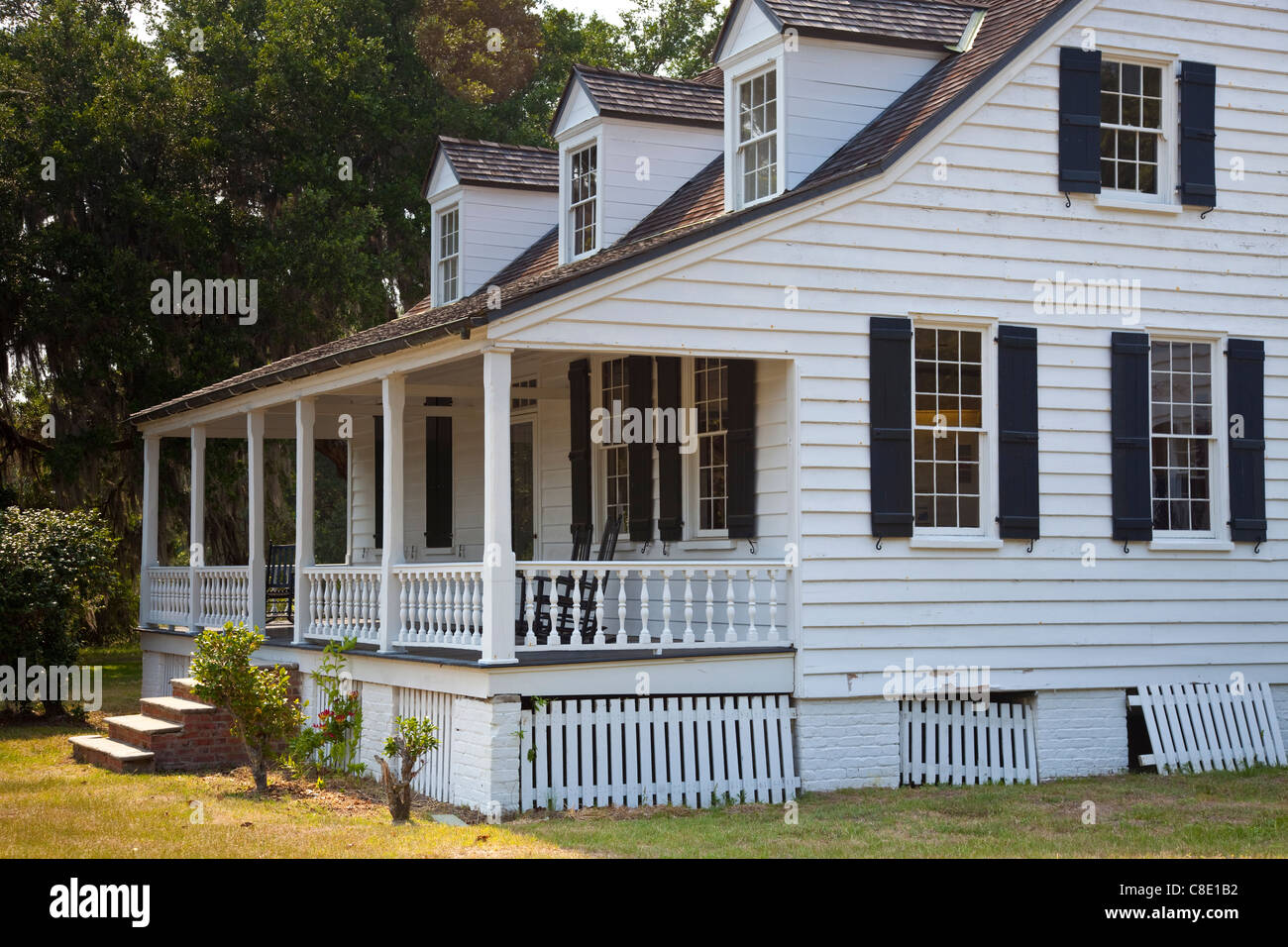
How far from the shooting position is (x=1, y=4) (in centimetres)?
2616

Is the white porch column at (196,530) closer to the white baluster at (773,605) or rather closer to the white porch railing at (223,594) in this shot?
the white porch railing at (223,594)

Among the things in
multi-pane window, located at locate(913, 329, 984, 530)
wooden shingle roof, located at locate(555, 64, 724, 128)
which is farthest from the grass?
wooden shingle roof, located at locate(555, 64, 724, 128)

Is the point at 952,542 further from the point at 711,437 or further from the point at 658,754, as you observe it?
the point at 658,754

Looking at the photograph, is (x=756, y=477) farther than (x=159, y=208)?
No

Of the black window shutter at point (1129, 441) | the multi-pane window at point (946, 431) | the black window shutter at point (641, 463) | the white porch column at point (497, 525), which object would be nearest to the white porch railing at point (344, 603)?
the black window shutter at point (641, 463)

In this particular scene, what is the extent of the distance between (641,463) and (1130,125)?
534 centimetres

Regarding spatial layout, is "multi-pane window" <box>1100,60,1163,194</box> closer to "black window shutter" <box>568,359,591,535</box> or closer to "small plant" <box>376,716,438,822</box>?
"black window shutter" <box>568,359,591,535</box>

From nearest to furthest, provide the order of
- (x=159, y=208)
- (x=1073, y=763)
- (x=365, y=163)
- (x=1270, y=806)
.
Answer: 1. (x=1270, y=806)
2. (x=1073, y=763)
3. (x=159, y=208)
4. (x=365, y=163)

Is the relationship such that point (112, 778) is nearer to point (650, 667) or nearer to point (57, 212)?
point (650, 667)

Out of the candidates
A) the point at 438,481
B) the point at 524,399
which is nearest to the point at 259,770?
the point at 524,399

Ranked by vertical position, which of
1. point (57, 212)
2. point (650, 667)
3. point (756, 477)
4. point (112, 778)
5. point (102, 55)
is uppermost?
point (102, 55)

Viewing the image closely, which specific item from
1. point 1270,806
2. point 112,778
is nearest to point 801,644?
point 1270,806

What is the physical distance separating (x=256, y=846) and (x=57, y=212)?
51.6ft

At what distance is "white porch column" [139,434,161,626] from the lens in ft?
64.7
